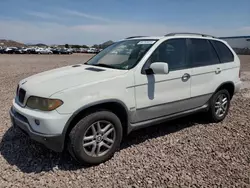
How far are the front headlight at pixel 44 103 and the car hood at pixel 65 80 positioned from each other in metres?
0.07

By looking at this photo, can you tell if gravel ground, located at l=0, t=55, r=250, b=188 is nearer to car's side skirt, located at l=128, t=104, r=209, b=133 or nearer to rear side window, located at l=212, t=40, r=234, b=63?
car's side skirt, located at l=128, t=104, r=209, b=133

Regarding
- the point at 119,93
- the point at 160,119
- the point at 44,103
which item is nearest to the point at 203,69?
the point at 160,119

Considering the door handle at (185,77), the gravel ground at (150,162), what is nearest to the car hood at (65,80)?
the gravel ground at (150,162)

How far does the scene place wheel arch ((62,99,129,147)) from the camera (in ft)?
10.3

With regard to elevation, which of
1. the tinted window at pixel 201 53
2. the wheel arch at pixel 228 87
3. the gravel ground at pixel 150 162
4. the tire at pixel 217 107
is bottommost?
the gravel ground at pixel 150 162

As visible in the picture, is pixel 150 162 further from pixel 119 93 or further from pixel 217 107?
pixel 217 107

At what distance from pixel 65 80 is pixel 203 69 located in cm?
257

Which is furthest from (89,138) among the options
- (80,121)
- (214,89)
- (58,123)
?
(214,89)

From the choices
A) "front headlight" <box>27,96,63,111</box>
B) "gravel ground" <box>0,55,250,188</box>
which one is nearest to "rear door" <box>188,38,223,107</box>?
"gravel ground" <box>0,55,250,188</box>

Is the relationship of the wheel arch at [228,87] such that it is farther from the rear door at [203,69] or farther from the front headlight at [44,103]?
the front headlight at [44,103]

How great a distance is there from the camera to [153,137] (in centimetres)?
438

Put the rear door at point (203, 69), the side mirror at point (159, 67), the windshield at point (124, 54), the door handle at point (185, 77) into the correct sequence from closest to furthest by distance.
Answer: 1. the side mirror at point (159, 67)
2. the windshield at point (124, 54)
3. the door handle at point (185, 77)
4. the rear door at point (203, 69)

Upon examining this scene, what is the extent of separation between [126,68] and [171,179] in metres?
1.69

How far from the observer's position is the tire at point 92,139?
317 cm
